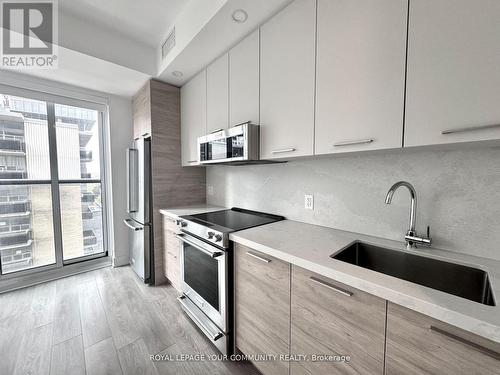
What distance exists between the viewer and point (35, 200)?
2.50m

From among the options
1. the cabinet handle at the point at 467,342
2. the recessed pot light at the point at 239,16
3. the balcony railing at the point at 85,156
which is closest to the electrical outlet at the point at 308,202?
the cabinet handle at the point at 467,342

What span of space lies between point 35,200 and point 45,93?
134 centimetres

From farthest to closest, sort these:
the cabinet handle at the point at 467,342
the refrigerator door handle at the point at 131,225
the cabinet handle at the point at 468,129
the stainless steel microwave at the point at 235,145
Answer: the refrigerator door handle at the point at 131,225 < the stainless steel microwave at the point at 235,145 < the cabinet handle at the point at 468,129 < the cabinet handle at the point at 467,342

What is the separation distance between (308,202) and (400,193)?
61 cm

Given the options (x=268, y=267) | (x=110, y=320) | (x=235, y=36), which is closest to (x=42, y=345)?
(x=110, y=320)

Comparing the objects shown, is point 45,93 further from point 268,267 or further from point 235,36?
point 268,267

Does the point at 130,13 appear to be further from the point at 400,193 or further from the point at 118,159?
the point at 400,193

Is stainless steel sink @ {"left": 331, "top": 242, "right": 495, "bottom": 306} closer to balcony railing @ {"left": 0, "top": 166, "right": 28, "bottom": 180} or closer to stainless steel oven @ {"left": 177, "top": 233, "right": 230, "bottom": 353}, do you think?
stainless steel oven @ {"left": 177, "top": 233, "right": 230, "bottom": 353}

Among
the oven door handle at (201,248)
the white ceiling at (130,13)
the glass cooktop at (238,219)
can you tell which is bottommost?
the oven door handle at (201,248)

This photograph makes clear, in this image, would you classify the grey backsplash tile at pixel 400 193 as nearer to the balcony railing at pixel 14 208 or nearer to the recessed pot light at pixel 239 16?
the recessed pot light at pixel 239 16

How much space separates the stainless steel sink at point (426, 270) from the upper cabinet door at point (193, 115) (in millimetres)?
1779

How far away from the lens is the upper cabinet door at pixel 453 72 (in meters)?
0.70

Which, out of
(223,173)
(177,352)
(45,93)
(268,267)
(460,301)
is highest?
(45,93)

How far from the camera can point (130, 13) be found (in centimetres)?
179
